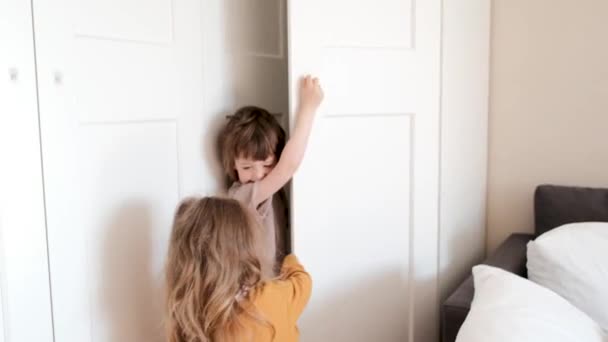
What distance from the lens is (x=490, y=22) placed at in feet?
7.44

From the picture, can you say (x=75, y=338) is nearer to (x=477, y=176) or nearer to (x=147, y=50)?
(x=147, y=50)

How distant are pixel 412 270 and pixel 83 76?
1.13 meters

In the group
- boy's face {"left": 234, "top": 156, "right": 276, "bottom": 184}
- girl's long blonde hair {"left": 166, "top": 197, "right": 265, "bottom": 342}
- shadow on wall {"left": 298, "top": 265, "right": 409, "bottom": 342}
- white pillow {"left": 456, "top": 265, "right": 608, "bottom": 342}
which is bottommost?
shadow on wall {"left": 298, "top": 265, "right": 409, "bottom": 342}

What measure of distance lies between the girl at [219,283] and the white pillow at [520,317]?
0.43 meters

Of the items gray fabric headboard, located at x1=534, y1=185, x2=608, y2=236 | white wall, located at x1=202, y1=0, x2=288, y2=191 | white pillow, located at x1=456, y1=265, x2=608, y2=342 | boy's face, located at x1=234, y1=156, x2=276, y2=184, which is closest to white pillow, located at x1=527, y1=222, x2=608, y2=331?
white pillow, located at x1=456, y1=265, x2=608, y2=342

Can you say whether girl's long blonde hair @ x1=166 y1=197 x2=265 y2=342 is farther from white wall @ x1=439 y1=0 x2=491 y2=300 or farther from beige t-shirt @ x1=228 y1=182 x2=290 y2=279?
white wall @ x1=439 y1=0 x2=491 y2=300

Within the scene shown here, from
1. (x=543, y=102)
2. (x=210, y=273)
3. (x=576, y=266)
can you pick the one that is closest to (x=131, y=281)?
(x=210, y=273)

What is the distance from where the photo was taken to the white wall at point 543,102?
212 cm

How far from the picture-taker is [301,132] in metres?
1.71

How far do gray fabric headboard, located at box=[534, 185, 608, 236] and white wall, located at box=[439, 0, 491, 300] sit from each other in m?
0.23

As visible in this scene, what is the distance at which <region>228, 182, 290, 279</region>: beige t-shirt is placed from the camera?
1788mm

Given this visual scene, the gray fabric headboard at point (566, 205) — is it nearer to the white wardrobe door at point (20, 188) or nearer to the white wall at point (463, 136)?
the white wall at point (463, 136)

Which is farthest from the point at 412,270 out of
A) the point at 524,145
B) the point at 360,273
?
the point at 524,145

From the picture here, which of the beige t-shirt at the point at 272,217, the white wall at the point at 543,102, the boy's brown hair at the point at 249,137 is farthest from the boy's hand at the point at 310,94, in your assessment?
the white wall at the point at 543,102
